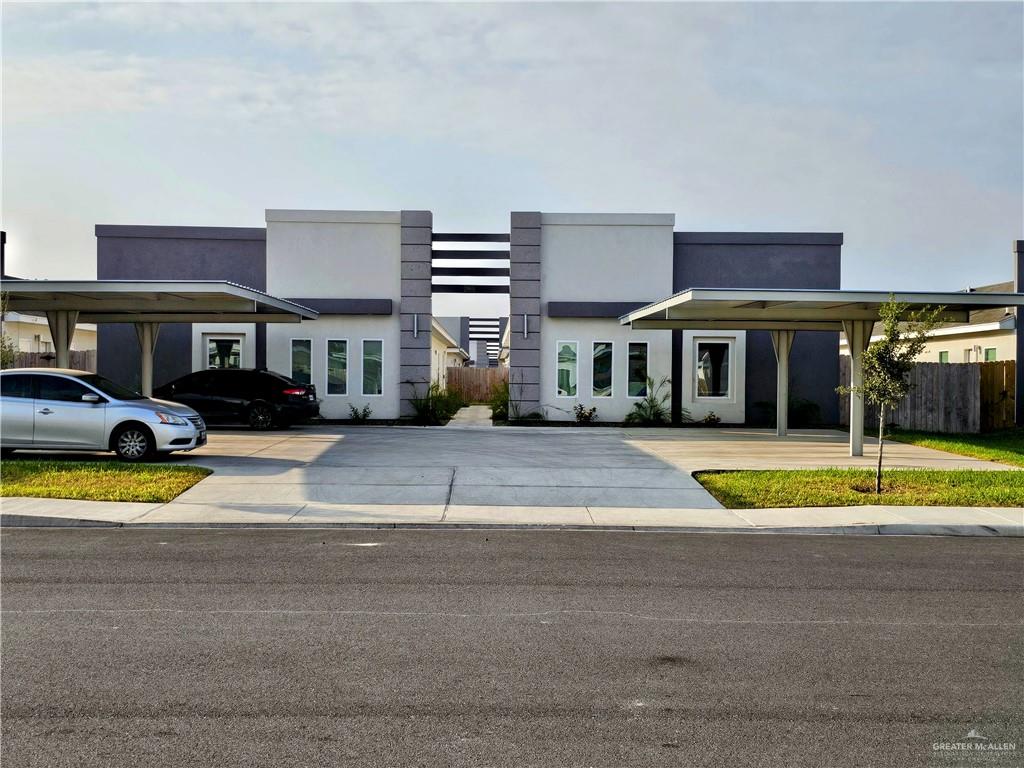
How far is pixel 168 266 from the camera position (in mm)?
26375

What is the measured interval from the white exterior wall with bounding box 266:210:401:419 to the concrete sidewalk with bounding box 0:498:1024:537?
1449 cm

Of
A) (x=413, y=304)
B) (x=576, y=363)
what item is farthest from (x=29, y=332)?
(x=576, y=363)

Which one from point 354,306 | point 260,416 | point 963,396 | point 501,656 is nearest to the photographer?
point 501,656

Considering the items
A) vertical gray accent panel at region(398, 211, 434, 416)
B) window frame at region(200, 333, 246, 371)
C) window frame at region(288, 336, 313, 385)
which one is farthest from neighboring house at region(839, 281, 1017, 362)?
window frame at region(200, 333, 246, 371)

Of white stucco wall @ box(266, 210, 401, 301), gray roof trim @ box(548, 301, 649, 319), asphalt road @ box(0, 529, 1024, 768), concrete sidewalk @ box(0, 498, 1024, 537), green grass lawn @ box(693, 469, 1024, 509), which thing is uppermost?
white stucco wall @ box(266, 210, 401, 301)

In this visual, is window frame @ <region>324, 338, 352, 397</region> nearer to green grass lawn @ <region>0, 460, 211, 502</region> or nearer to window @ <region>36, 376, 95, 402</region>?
window @ <region>36, 376, 95, 402</region>

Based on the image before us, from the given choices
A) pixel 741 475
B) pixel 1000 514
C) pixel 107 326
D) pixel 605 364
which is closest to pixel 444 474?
pixel 741 475

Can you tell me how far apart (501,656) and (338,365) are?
69.8 feet

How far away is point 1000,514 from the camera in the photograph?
11.7 meters

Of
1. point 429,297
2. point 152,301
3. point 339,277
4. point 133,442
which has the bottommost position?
point 133,442

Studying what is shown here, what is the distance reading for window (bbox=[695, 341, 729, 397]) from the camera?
26469 millimetres

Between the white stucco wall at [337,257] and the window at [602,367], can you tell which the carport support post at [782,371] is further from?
the white stucco wall at [337,257]

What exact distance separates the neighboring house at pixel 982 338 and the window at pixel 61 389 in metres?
21.4

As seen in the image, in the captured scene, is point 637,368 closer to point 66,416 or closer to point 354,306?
point 354,306
